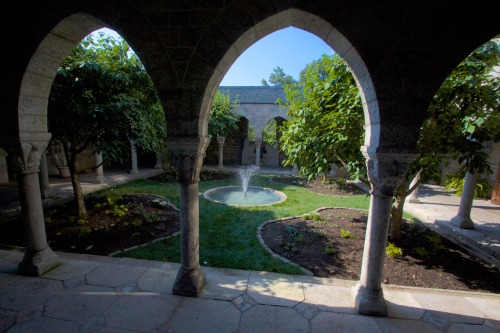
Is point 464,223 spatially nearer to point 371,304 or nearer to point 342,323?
point 371,304

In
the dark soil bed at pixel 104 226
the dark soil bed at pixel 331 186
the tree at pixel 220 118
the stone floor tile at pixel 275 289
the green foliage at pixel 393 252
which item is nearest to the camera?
the stone floor tile at pixel 275 289

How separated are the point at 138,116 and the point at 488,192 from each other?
451 inches

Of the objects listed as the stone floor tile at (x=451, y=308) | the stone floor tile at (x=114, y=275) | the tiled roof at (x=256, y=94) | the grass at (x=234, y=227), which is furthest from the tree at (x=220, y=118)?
the stone floor tile at (x=451, y=308)

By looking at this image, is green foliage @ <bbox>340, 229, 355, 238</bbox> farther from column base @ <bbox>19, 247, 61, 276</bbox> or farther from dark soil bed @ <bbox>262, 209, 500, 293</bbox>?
column base @ <bbox>19, 247, 61, 276</bbox>

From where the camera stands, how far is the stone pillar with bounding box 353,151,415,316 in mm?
2316

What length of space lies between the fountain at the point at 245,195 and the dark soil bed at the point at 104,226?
6.32 ft

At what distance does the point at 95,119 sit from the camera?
434 centimetres

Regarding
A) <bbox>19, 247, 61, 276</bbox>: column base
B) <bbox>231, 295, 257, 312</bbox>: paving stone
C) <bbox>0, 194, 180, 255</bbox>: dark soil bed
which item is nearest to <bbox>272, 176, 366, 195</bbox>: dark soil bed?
<bbox>0, 194, 180, 255</bbox>: dark soil bed

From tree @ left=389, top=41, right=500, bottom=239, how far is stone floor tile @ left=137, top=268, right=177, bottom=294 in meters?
3.90

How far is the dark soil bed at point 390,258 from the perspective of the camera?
11.3ft

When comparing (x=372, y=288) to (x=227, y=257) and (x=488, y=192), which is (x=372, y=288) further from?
(x=488, y=192)

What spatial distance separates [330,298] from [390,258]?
5.94 ft

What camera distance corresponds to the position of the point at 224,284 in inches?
118

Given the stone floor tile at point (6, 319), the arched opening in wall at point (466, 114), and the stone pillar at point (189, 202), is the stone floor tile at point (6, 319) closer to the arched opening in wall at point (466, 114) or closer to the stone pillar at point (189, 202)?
the stone pillar at point (189, 202)
